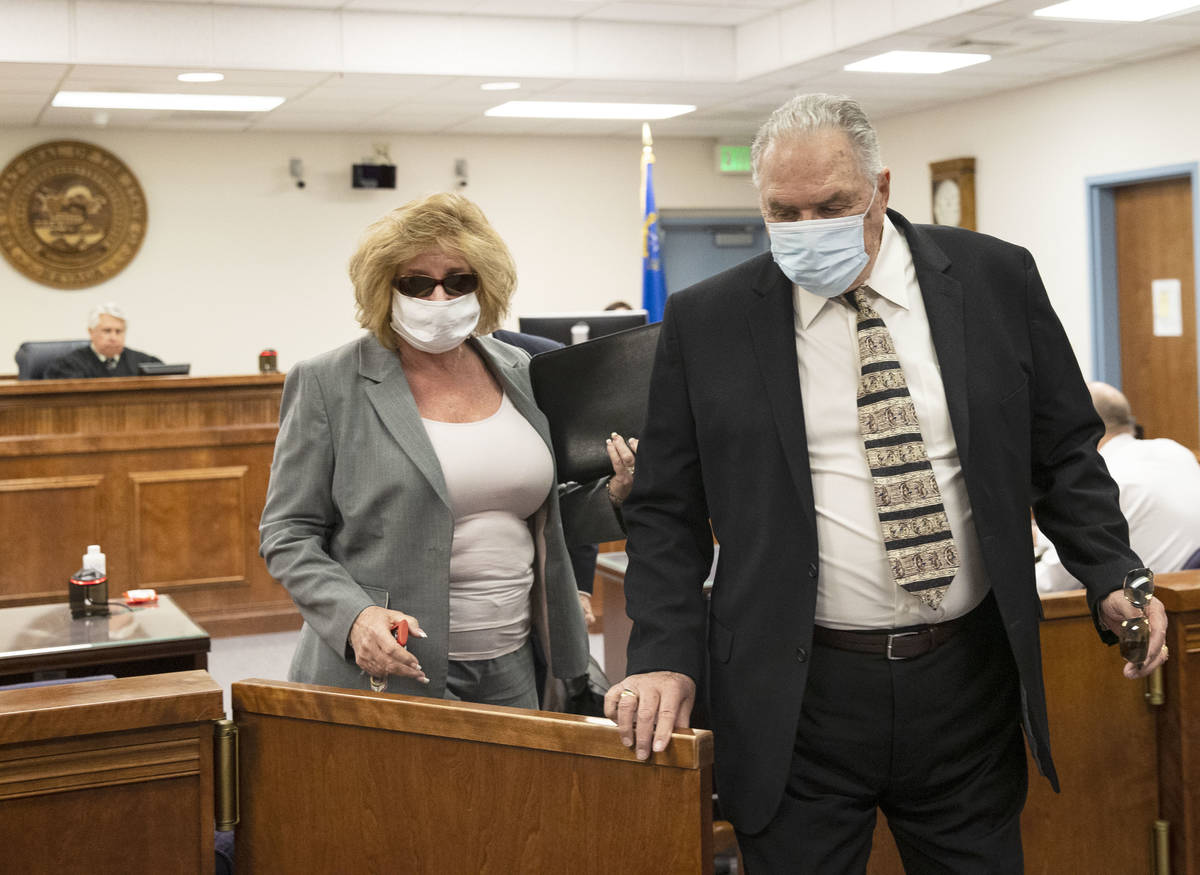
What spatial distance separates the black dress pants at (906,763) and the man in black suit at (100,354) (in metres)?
6.84

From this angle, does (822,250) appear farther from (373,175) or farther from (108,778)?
(373,175)

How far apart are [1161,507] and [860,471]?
2157mm

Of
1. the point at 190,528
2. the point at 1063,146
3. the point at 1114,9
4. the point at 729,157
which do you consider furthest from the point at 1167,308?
the point at 190,528

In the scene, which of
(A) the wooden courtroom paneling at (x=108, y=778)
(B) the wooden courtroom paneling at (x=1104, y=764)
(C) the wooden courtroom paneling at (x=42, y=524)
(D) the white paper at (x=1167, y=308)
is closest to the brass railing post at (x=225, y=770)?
(A) the wooden courtroom paneling at (x=108, y=778)

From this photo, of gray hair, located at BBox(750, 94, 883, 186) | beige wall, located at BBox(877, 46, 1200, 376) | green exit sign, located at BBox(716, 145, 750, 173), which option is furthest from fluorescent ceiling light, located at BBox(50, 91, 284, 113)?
gray hair, located at BBox(750, 94, 883, 186)

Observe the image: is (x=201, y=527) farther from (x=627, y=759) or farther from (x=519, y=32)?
(x=627, y=759)

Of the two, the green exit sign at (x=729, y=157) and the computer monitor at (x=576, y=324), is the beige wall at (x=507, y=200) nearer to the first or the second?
the green exit sign at (x=729, y=157)

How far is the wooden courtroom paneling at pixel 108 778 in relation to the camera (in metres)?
1.47

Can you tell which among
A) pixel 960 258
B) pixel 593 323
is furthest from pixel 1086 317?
pixel 960 258

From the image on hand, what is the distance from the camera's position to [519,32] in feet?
26.9

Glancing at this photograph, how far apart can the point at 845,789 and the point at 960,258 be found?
2.32 feet

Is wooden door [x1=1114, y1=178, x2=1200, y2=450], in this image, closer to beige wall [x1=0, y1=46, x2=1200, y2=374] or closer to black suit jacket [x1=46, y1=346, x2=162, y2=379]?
beige wall [x1=0, y1=46, x2=1200, y2=374]

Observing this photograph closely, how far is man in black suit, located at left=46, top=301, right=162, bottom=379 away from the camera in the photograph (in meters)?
7.61

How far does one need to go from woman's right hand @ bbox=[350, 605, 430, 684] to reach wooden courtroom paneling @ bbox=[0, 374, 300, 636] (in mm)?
4775
